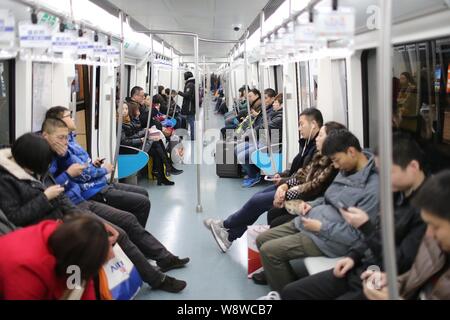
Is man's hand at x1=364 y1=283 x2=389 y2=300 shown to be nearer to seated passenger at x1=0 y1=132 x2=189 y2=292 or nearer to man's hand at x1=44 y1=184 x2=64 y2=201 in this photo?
seated passenger at x1=0 y1=132 x2=189 y2=292

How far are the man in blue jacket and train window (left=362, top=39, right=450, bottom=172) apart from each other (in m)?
2.03

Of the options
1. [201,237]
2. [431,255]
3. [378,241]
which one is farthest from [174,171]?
[431,255]

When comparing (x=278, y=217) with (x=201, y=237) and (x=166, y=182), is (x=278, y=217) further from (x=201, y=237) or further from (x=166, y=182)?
(x=166, y=182)

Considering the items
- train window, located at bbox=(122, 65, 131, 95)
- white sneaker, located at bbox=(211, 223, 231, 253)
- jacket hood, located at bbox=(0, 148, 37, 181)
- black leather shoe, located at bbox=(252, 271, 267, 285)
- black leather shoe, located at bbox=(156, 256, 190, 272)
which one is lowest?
black leather shoe, located at bbox=(252, 271, 267, 285)

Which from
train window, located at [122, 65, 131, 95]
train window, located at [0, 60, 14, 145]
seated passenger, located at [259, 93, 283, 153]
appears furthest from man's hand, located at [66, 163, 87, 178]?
train window, located at [122, 65, 131, 95]

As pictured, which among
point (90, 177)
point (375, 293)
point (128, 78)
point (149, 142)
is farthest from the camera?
point (128, 78)

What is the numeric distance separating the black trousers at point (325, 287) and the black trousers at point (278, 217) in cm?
101

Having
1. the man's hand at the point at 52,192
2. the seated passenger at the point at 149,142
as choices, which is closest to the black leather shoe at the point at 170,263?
the man's hand at the point at 52,192

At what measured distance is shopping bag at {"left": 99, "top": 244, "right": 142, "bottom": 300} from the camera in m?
2.46

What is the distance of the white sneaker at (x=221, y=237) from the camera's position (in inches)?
150

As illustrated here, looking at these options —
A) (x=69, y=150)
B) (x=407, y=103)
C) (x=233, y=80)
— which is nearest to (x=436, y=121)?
(x=407, y=103)

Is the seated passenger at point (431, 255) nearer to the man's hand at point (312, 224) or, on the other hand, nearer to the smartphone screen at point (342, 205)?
the smartphone screen at point (342, 205)

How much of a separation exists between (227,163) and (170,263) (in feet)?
11.5

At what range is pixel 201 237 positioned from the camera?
4215 millimetres
